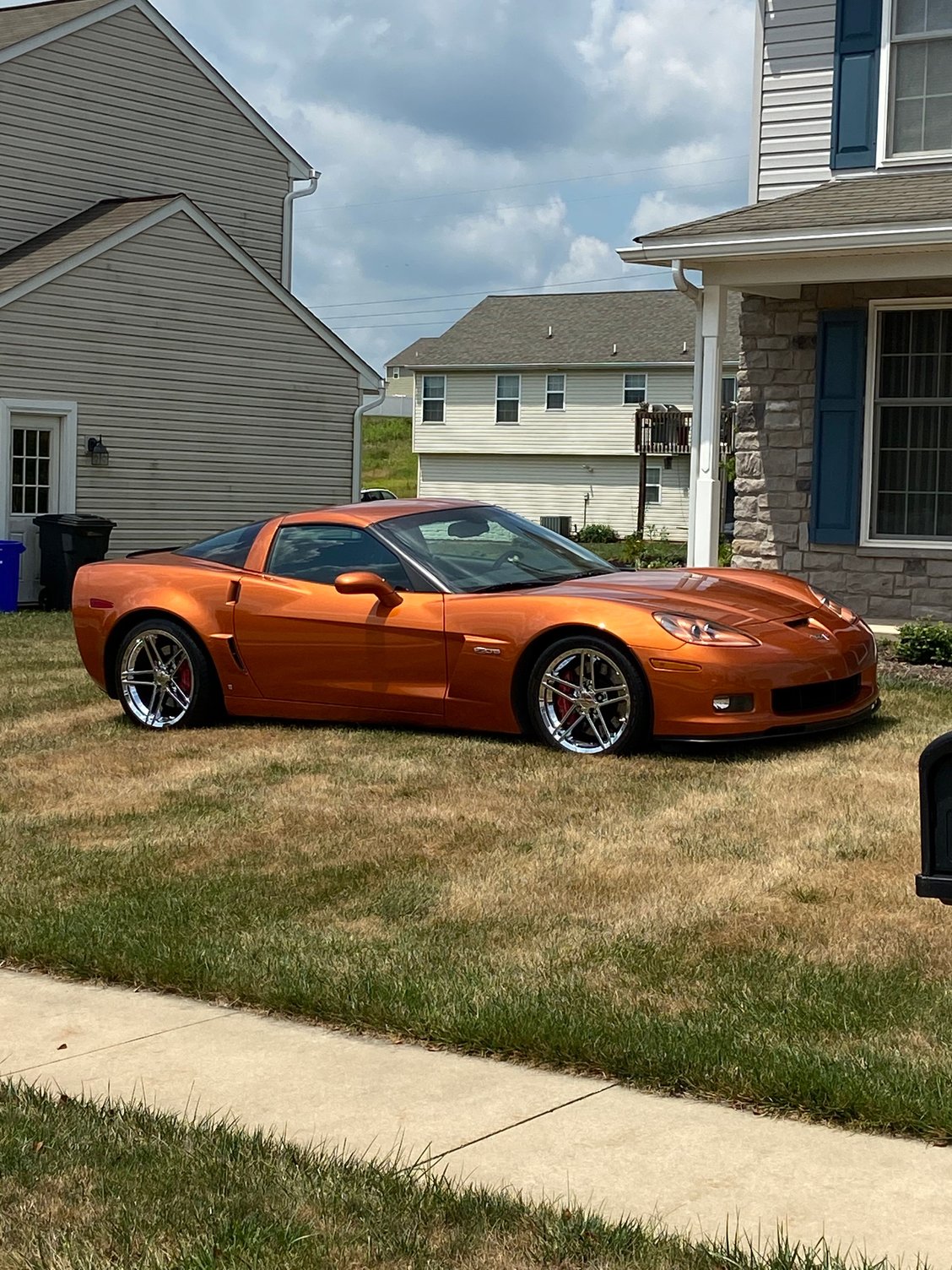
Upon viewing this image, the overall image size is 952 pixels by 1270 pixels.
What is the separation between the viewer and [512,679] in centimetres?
866

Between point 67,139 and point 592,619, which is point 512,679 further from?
point 67,139

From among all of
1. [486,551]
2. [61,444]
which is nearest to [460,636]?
[486,551]

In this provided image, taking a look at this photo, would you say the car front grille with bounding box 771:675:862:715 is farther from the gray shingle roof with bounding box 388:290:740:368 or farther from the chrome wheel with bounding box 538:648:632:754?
the gray shingle roof with bounding box 388:290:740:368

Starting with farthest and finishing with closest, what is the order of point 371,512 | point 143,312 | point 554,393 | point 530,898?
point 554,393, point 143,312, point 371,512, point 530,898

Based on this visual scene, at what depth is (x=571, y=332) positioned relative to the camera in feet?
160

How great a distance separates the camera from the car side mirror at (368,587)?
8875 mm

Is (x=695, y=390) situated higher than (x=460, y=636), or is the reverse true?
(x=695, y=390)

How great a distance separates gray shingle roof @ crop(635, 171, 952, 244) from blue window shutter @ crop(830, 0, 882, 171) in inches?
10.0

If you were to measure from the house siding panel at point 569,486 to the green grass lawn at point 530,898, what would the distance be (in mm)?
35717

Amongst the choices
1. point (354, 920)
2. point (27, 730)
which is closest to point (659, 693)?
point (354, 920)

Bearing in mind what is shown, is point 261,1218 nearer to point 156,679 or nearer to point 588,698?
point 588,698

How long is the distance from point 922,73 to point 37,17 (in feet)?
48.6

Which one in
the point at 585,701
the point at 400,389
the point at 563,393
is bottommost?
the point at 585,701

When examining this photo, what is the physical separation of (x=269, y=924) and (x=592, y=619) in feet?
10.0
